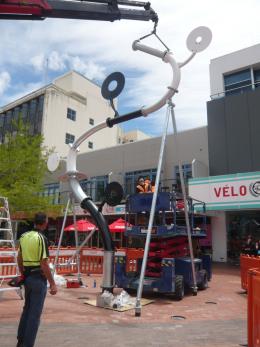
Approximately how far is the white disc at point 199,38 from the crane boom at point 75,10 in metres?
1.23

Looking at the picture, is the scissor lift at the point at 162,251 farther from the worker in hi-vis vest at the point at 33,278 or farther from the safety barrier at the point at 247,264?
the worker in hi-vis vest at the point at 33,278

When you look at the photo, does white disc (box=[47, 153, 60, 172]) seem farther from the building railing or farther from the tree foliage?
the building railing

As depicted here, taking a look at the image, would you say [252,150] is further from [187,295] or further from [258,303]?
[258,303]

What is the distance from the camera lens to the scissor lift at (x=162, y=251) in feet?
34.2

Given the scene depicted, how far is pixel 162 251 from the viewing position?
36.7 ft

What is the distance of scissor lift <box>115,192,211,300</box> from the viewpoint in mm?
10438

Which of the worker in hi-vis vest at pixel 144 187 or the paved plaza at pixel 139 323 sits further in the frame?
the worker in hi-vis vest at pixel 144 187

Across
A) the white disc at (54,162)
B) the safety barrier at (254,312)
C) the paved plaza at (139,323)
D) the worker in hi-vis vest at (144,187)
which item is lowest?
the paved plaza at (139,323)

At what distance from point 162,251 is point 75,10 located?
7.12 metres

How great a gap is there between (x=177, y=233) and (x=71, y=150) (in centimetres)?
424

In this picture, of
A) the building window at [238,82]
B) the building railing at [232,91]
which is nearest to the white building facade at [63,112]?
the building railing at [232,91]

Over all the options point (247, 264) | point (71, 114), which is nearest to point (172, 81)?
point (247, 264)

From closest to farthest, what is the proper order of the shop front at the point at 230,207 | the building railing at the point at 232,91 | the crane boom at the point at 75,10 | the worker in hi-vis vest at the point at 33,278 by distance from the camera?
the worker in hi-vis vest at the point at 33,278 < the crane boom at the point at 75,10 < the shop front at the point at 230,207 < the building railing at the point at 232,91

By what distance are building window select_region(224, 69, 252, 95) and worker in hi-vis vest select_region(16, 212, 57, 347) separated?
20943 mm
